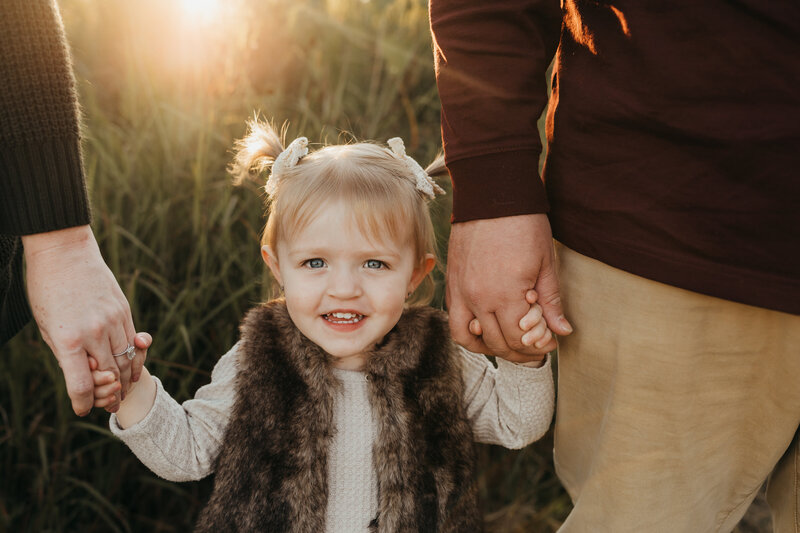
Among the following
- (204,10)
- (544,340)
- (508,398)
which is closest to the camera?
(544,340)

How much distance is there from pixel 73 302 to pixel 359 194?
672mm

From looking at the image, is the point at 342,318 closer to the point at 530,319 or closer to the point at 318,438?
the point at 318,438

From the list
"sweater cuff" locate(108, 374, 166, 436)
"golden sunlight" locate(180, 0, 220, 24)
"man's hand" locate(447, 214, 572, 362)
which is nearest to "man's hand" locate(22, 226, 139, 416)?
"sweater cuff" locate(108, 374, 166, 436)

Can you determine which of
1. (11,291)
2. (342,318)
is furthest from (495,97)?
(11,291)

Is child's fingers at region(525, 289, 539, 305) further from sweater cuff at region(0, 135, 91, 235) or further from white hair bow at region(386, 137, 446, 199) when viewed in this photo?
sweater cuff at region(0, 135, 91, 235)

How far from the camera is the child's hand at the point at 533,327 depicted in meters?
1.32

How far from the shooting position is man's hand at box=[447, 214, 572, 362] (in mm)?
1277

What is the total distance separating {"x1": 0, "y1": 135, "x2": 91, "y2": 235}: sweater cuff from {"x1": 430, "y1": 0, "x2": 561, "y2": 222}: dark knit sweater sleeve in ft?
2.51

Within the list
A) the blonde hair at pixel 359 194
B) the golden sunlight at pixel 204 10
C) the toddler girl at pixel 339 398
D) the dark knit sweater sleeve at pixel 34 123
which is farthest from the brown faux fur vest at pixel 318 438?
the golden sunlight at pixel 204 10

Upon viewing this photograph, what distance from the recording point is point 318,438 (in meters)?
1.49

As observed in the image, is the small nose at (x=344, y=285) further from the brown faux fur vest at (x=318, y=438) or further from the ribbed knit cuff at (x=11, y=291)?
the ribbed knit cuff at (x=11, y=291)

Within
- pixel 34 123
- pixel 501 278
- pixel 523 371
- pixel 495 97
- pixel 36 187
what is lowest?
pixel 523 371

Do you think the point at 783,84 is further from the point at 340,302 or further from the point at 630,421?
the point at 340,302

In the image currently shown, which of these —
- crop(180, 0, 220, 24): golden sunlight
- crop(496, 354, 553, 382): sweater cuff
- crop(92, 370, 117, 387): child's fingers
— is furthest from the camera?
crop(180, 0, 220, 24): golden sunlight
